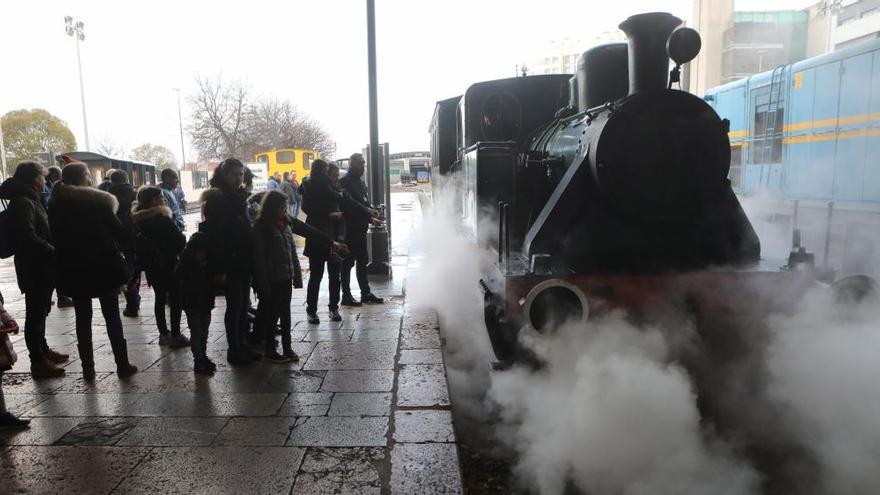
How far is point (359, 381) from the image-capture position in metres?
4.28

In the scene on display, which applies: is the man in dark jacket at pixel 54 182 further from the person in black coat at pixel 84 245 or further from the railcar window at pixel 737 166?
the railcar window at pixel 737 166

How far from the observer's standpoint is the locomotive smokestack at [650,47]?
3795 mm

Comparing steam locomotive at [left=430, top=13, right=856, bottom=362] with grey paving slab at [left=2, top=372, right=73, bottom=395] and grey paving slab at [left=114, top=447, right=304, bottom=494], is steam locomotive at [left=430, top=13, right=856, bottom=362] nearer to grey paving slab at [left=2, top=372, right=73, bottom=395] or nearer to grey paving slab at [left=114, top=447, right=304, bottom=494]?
grey paving slab at [left=114, top=447, right=304, bottom=494]

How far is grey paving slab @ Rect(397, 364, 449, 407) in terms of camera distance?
3.88 m

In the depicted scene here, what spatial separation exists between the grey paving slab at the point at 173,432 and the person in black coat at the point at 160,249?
5.88ft

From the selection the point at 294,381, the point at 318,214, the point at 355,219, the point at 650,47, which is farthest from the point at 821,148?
the point at 294,381

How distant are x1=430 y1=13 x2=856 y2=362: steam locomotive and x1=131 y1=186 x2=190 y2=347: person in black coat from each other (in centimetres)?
279

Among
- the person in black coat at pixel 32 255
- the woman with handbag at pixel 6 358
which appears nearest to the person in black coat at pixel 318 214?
the person in black coat at pixel 32 255

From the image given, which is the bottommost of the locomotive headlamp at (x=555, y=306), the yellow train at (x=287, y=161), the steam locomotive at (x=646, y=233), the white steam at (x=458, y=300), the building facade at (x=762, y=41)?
the white steam at (x=458, y=300)

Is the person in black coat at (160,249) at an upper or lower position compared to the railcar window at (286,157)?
lower

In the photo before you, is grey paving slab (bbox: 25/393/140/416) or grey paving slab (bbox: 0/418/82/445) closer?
grey paving slab (bbox: 0/418/82/445)

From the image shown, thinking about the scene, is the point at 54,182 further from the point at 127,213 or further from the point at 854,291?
the point at 854,291

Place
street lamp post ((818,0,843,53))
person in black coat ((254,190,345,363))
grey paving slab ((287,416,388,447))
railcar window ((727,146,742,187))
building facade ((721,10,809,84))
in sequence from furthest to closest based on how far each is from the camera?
railcar window ((727,146,742,187))
building facade ((721,10,809,84))
street lamp post ((818,0,843,53))
person in black coat ((254,190,345,363))
grey paving slab ((287,416,388,447))

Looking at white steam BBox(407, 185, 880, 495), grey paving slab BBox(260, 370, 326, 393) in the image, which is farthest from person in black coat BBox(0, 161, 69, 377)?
white steam BBox(407, 185, 880, 495)
